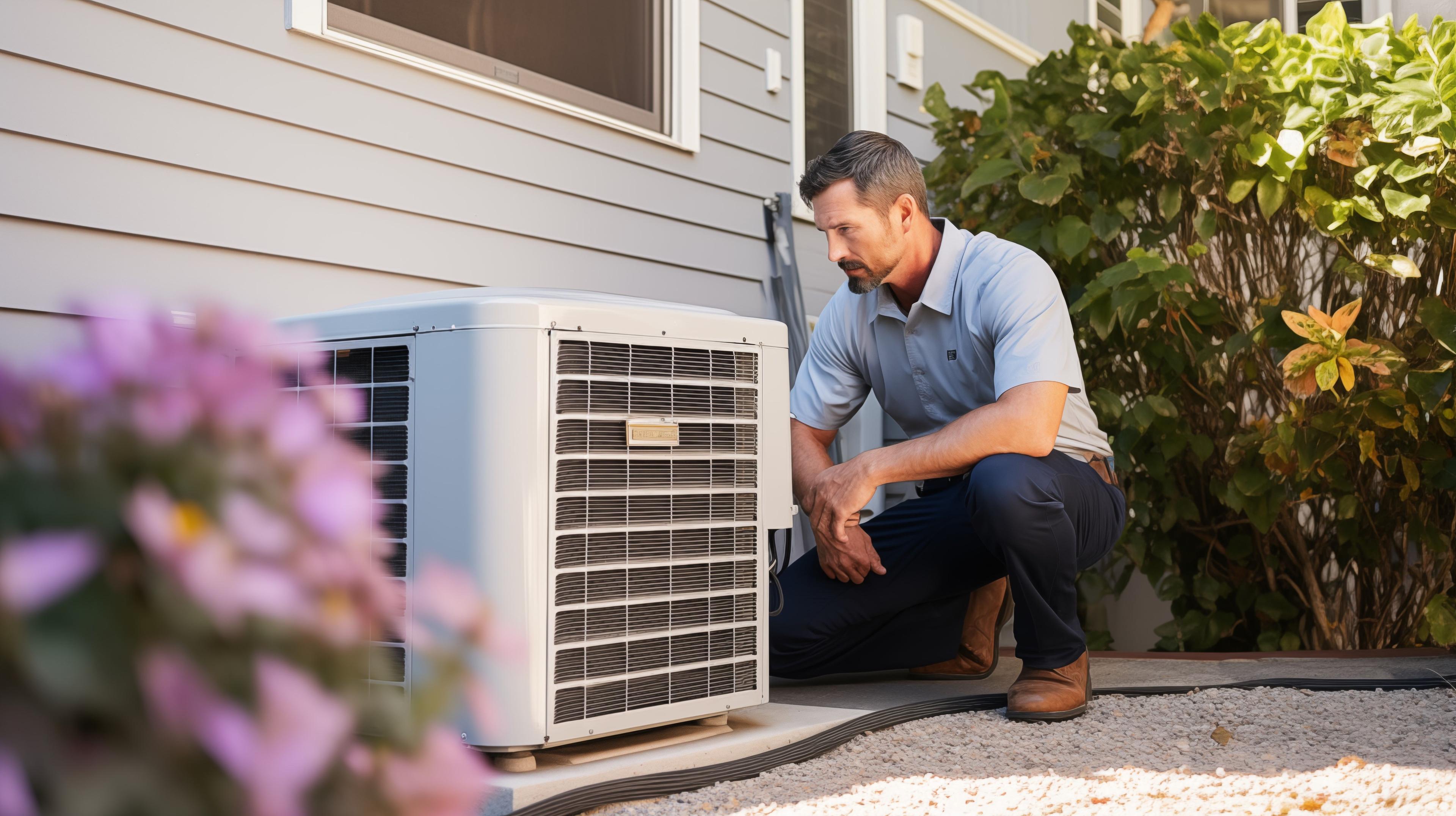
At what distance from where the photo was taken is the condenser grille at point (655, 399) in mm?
1646

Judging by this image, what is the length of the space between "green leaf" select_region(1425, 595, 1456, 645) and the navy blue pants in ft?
2.84

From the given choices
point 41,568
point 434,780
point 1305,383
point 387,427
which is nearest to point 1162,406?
point 1305,383

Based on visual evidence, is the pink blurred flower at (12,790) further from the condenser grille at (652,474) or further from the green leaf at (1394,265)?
the green leaf at (1394,265)

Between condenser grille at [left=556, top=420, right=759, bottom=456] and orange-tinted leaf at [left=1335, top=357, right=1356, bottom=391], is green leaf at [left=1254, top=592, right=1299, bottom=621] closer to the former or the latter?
orange-tinted leaf at [left=1335, top=357, right=1356, bottom=391]

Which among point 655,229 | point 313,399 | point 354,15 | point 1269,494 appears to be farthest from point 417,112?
point 1269,494

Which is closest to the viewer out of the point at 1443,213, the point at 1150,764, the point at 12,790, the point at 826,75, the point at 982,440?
the point at 12,790

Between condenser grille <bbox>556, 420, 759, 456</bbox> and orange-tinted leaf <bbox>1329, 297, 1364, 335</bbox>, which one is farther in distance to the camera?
orange-tinted leaf <bbox>1329, 297, 1364, 335</bbox>

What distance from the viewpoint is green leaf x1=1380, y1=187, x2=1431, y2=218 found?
117 inches

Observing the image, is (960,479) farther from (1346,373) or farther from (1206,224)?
(1206,224)

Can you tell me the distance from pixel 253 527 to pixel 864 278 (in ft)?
7.35

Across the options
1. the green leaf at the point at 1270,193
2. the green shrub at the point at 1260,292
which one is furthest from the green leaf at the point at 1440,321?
the green leaf at the point at 1270,193

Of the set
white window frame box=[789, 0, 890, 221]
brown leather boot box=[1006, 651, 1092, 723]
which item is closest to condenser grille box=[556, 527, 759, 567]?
brown leather boot box=[1006, 651, 1092, 723]

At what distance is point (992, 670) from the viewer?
2834 millimetres

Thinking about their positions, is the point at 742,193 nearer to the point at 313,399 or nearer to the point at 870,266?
the point at 870,266
